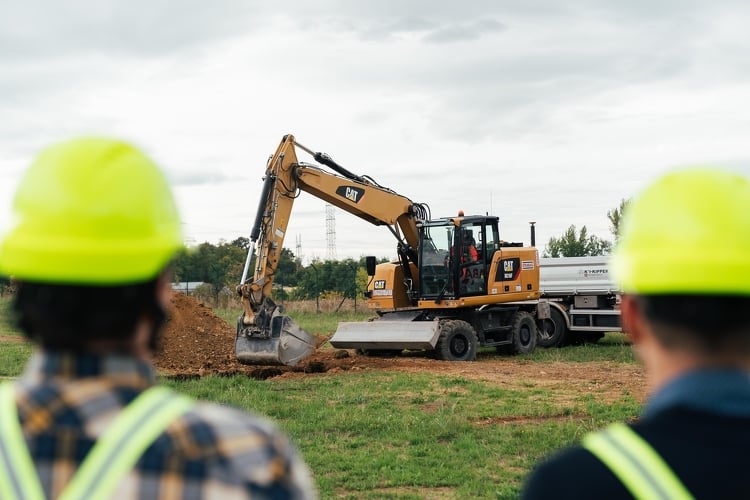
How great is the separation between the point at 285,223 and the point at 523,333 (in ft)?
22.3

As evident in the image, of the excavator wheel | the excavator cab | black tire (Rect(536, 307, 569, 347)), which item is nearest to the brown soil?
the excavator wheel

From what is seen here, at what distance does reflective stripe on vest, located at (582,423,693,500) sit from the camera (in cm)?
153

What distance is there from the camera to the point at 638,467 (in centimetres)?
155

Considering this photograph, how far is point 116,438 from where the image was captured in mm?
1512

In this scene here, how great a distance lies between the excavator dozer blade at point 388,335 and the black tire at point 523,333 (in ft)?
9.95

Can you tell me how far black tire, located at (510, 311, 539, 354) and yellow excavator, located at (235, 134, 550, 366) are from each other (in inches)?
0.9

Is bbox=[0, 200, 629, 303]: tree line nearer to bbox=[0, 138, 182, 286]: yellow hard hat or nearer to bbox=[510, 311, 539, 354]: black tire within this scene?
bbox=[510, 311, 539, 354]: black tire

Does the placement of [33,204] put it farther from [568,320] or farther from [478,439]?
[568,320]

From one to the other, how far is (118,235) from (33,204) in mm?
162

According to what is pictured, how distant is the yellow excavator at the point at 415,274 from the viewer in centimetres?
1698

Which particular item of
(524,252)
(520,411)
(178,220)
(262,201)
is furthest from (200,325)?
(178,220)

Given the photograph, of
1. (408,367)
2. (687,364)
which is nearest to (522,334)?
(408,367)

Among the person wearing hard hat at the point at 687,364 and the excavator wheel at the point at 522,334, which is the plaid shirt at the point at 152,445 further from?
the excavator wheel at the point at 522,334

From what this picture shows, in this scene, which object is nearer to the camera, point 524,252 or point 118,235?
point 118,235
